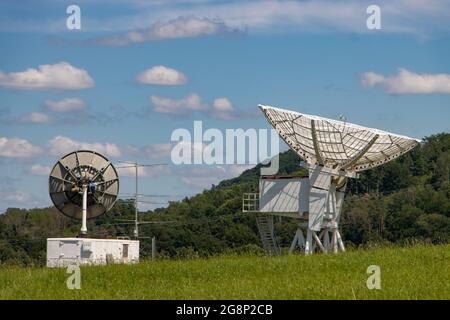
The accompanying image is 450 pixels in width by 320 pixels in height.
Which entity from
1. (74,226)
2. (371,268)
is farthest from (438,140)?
(371,268)

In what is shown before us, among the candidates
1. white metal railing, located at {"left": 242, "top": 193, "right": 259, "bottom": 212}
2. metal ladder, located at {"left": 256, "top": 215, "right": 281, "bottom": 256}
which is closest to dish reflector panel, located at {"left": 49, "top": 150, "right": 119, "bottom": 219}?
white metal railing, located at {"left": 242, "top": 193, "right": 259, "bottom": 212}

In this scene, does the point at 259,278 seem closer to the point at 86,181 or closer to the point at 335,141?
the point at 86,181

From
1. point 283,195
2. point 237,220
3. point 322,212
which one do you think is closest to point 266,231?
point 283,195

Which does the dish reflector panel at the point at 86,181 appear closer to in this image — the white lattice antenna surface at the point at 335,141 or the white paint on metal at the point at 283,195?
the white lattice antenna surface at the point at 335,141

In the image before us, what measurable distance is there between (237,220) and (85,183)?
2504 inches

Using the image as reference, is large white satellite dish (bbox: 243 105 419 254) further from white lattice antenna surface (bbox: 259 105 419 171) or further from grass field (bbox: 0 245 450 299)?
grass field (bbox: 0 245 450 299)

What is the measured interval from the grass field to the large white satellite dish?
2428 cm

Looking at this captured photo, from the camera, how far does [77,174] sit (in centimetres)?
4978

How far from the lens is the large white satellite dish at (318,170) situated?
5484 cm

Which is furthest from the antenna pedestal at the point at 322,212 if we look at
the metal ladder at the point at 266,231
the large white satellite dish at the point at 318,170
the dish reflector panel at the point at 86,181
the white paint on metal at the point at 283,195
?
the dish reflector panel at the point at 86,181

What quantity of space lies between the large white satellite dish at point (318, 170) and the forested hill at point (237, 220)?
85.2ft

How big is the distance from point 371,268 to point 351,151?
31.6 m

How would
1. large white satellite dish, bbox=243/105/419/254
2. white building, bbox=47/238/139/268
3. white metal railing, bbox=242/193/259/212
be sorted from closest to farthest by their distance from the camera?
1. white building, bbox=47/238/139/268
2. large white satellite dish, bbox=243/105/419/254
3. white metal railing, bbox=242/193/259/212

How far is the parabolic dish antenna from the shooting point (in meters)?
49.8
